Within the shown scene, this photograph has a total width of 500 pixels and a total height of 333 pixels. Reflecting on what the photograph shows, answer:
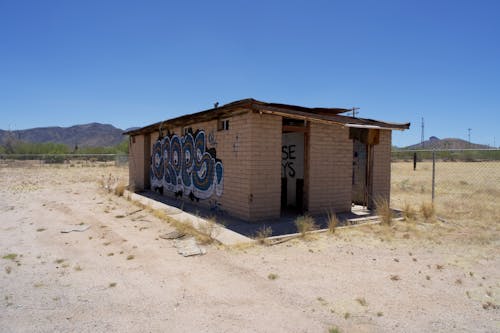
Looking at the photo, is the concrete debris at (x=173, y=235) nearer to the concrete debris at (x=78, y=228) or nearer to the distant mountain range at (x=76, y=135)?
the concrete debris at (x=78, y=228)

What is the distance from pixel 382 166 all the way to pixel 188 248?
24.2ft

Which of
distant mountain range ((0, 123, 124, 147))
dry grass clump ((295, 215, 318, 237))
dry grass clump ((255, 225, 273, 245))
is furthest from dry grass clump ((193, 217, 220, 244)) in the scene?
distant mountain range ((0, 123, 124, 147))

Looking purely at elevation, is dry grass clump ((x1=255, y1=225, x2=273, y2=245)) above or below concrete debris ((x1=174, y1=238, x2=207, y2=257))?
above

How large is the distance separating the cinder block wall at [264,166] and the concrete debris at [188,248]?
1.99 m

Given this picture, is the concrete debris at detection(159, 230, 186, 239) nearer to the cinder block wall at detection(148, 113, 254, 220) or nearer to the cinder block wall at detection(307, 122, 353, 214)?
the cinder block wall at detection(148, 113, 254, 220)

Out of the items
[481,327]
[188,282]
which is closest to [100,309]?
[188,282]

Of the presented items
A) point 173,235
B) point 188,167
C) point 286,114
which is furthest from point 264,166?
point 188,167

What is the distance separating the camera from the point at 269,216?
27.5 ft

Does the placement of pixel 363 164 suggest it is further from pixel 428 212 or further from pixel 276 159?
pixel 276 159

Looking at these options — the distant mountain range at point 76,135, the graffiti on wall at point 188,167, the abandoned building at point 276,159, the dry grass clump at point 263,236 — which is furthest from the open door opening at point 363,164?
the distant mountain range at point 76,135

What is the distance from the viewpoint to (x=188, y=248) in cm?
615

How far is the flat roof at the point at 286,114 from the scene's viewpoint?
24.9 feet

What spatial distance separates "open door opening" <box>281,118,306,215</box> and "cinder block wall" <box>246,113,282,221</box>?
60.6 inches

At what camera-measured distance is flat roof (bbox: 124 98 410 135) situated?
759 cm
